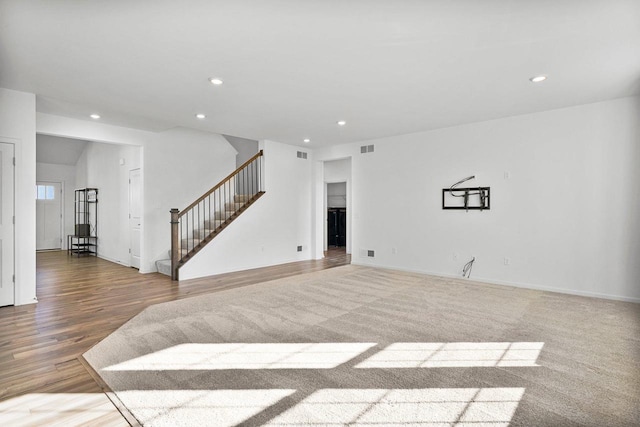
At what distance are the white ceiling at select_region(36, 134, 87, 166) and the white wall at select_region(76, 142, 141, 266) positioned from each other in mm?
312

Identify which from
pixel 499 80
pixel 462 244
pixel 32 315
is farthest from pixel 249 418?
pixel 462 244

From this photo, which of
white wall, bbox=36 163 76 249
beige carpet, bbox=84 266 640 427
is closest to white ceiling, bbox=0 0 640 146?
Answer: beige carpet, bbox=84 266 640 427

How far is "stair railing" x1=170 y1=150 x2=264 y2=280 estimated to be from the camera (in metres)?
5.93

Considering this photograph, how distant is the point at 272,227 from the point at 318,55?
4.75m

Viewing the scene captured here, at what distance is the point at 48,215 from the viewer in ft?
32.7

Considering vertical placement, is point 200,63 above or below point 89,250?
above

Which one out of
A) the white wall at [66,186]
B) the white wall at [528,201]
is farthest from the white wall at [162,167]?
the white wall at [66,186]

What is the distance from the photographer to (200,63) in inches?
128

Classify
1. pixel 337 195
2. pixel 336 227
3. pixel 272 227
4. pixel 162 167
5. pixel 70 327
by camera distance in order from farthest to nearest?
pixel 337 195, pixel 336 227, pixel 272 227, pixel 162 167, pixel 70 327

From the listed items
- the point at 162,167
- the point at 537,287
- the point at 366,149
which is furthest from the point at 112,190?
the point at 537,287

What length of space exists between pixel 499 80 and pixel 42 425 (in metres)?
5.02

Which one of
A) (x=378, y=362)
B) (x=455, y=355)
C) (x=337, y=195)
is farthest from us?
(x=337, y=195)

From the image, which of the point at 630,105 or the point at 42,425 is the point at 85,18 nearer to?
the point at 42,425

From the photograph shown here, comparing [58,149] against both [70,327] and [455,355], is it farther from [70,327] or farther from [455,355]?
[455,355]
